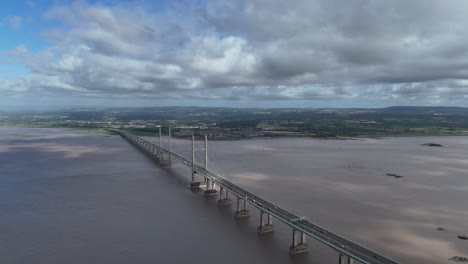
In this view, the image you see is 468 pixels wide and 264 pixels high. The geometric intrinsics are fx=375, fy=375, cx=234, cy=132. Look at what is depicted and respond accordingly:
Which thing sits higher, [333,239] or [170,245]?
[333,239]

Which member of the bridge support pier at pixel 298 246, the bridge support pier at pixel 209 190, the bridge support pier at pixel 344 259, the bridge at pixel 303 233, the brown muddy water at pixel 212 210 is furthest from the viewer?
the bridge support pier at pixel 209 190

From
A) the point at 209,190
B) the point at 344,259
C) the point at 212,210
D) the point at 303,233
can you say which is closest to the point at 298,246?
the point at 303,233

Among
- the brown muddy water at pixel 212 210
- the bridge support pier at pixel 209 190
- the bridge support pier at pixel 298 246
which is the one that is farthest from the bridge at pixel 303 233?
the bridge support pier at pixel 209 190

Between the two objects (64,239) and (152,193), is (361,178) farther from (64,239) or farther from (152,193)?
(64,239)

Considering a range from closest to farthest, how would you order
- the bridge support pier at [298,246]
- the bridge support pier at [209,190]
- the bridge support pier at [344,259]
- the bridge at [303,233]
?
1. the bridge at [303,233]
2. the bridge support pier at [344,259]
3. the bridge support pier at [298,246]
4. the bridge support pier at [209,190]

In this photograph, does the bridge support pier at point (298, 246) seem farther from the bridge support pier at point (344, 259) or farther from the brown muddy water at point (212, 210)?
the bridge support pier at point (344, 259)

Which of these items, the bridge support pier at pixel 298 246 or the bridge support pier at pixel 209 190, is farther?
the bridge support pier at pixel 209 190

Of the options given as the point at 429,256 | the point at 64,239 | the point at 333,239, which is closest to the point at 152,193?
the point at 64,239

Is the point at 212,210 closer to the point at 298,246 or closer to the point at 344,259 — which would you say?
the point at 298,246
